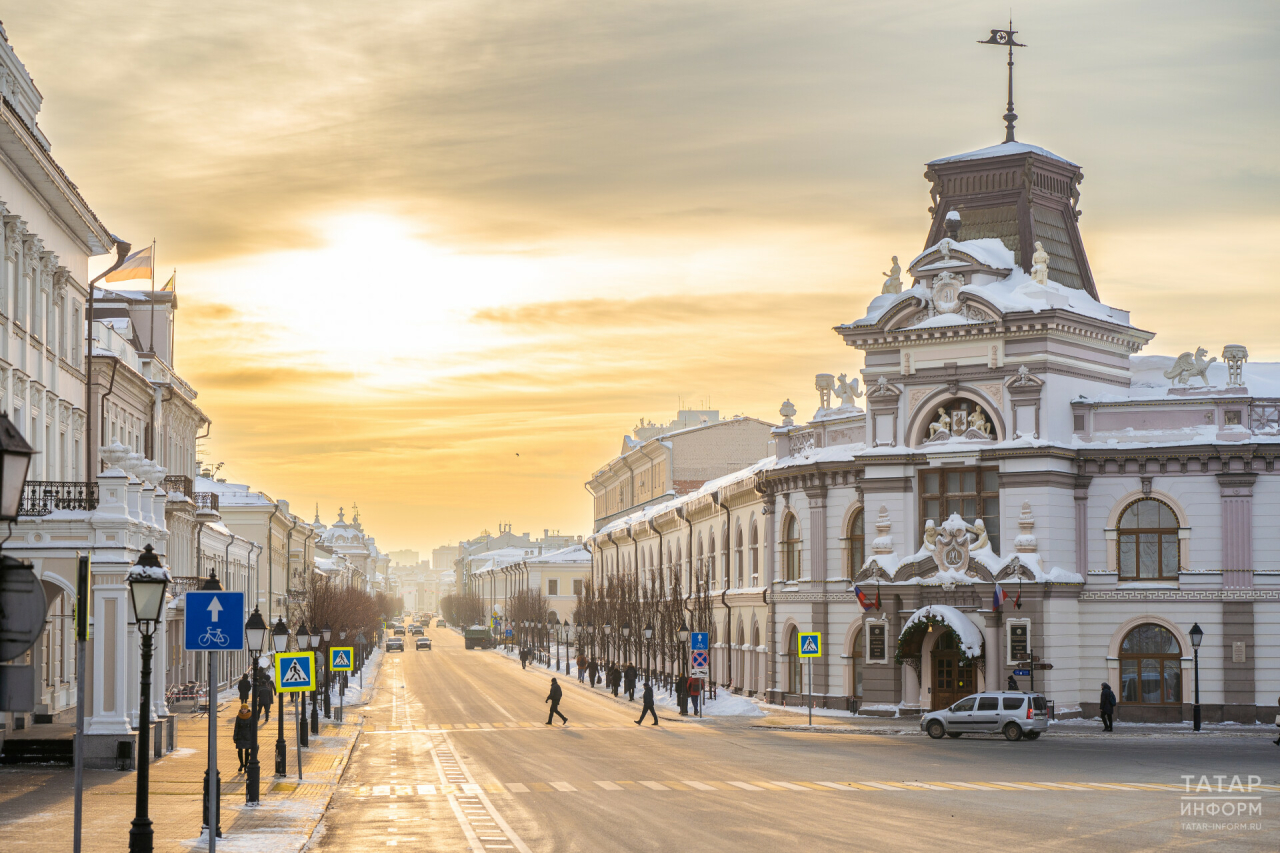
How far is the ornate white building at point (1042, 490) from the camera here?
50000 mm

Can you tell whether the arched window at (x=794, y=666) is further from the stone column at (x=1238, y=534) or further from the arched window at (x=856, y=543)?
the stone column at (x=1238, y=534)

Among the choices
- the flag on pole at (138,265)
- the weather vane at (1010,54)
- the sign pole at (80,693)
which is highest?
the weather vane at (1010,54)

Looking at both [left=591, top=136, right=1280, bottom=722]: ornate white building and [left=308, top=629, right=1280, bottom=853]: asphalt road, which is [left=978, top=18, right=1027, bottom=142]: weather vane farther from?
[left=308, top=629, right=1280, bottom=853]: asphalt road

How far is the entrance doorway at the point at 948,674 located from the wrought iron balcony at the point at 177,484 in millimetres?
28604

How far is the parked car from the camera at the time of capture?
143 feet

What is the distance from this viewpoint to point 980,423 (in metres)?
52.4

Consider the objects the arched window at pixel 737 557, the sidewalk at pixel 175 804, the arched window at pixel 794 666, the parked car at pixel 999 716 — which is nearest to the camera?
the sidewalk at pixel 175 804

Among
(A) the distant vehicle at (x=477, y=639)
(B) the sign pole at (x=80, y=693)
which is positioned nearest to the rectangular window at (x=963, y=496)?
(B) the sign pole at (x=80, y=693)

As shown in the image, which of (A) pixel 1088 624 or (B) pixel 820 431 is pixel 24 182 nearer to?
(B) pixel 820 431

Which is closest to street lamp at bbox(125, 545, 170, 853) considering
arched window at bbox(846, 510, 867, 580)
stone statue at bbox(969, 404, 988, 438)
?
stone statue at bbox(969, 404, 988, 438)

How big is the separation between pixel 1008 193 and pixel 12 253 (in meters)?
33.6

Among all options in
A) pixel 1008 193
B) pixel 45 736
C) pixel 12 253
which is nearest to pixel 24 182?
pixel 12 253

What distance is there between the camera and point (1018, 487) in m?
51.1

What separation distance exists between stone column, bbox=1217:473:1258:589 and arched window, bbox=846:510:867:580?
495 inches
